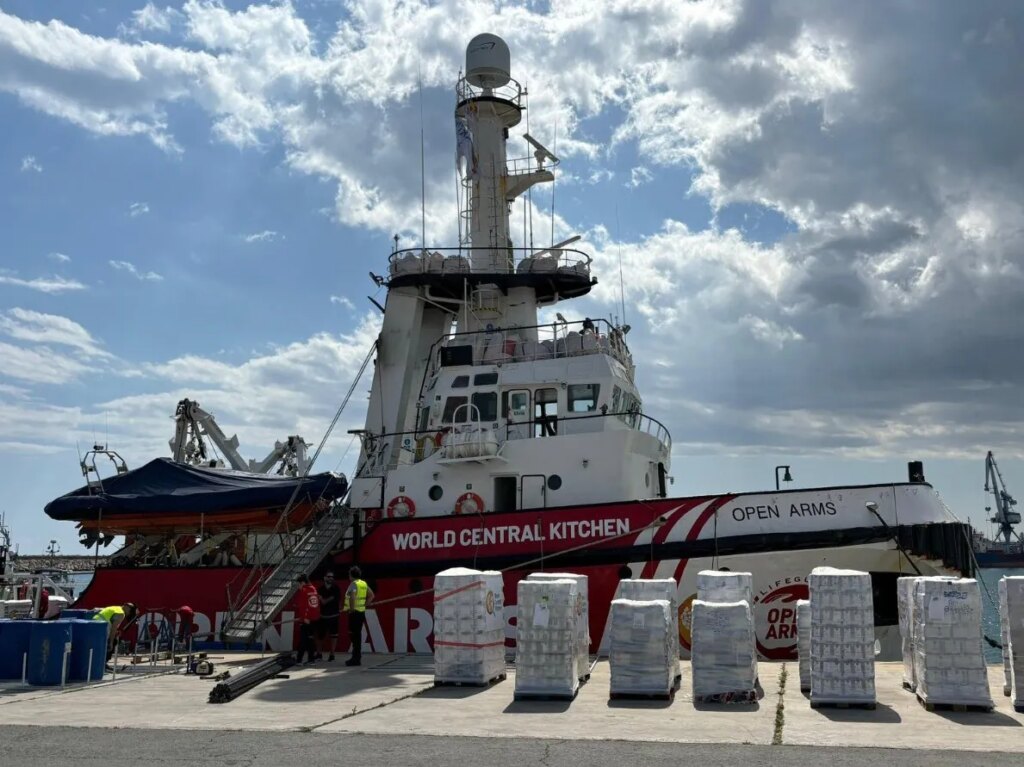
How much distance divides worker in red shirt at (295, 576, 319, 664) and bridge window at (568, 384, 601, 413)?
5.87 meters

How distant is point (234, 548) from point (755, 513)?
37.3ft

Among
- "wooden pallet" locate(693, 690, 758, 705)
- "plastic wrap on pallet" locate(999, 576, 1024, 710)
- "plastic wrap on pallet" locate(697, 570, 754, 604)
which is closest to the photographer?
"plastic wrap on pallet" locate(999, 576, 1024, 710)

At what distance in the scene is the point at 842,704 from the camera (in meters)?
9.47

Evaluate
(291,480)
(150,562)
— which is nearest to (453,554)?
(291,480)

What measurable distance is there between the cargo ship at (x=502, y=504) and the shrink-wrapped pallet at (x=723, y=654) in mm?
4407

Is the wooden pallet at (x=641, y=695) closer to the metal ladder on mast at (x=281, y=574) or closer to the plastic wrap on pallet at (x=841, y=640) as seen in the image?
the plastic wrap on pallet at (x=841, y=640)

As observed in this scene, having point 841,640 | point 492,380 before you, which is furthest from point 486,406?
point 841,640

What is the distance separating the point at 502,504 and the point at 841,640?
8106 mm

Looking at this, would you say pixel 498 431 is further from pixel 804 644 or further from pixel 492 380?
pixel 804 644

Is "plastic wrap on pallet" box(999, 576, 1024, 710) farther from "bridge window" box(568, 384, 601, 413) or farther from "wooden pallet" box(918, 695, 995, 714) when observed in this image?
"bridge window" box(568, 384, 601, 413)

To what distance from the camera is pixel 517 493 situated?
657 inches

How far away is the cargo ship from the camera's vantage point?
14344mm

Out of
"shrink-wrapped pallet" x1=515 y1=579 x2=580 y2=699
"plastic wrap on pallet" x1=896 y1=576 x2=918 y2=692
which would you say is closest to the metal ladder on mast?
"shrink-wrapped pallet" x1=515 y1=579 x2=580 y2=699

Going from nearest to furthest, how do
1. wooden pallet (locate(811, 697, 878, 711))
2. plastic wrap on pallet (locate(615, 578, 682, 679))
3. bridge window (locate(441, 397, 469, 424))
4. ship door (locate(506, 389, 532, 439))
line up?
wooden pallet (locate(811, 697, 878, 711)), plastic wrap on pallet (locate(615, 578, 682, 679)), ship door (locate(506, 389, 532, 439)), bridge window (locate(441, 397, 469, 424))
